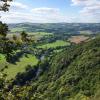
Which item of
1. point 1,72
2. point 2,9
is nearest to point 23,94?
point 1,72

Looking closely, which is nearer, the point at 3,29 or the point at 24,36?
the point at 3,29

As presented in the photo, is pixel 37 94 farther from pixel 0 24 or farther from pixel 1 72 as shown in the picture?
pixel 0 24

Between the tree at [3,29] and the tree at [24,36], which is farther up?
the tree at [3,29]

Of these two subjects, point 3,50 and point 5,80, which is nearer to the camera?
point 3,50

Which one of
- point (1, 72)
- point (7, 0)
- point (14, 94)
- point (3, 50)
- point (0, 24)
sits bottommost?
point (14, 94)

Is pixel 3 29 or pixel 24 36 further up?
pixel 3 29

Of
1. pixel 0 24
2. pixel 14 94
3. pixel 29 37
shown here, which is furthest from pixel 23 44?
pixel 14 94

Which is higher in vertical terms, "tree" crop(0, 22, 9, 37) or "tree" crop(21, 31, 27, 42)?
"tree" crop(0, 22, 9, 37)

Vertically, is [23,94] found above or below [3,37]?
below

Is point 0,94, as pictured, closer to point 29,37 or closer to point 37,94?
point 37,94
